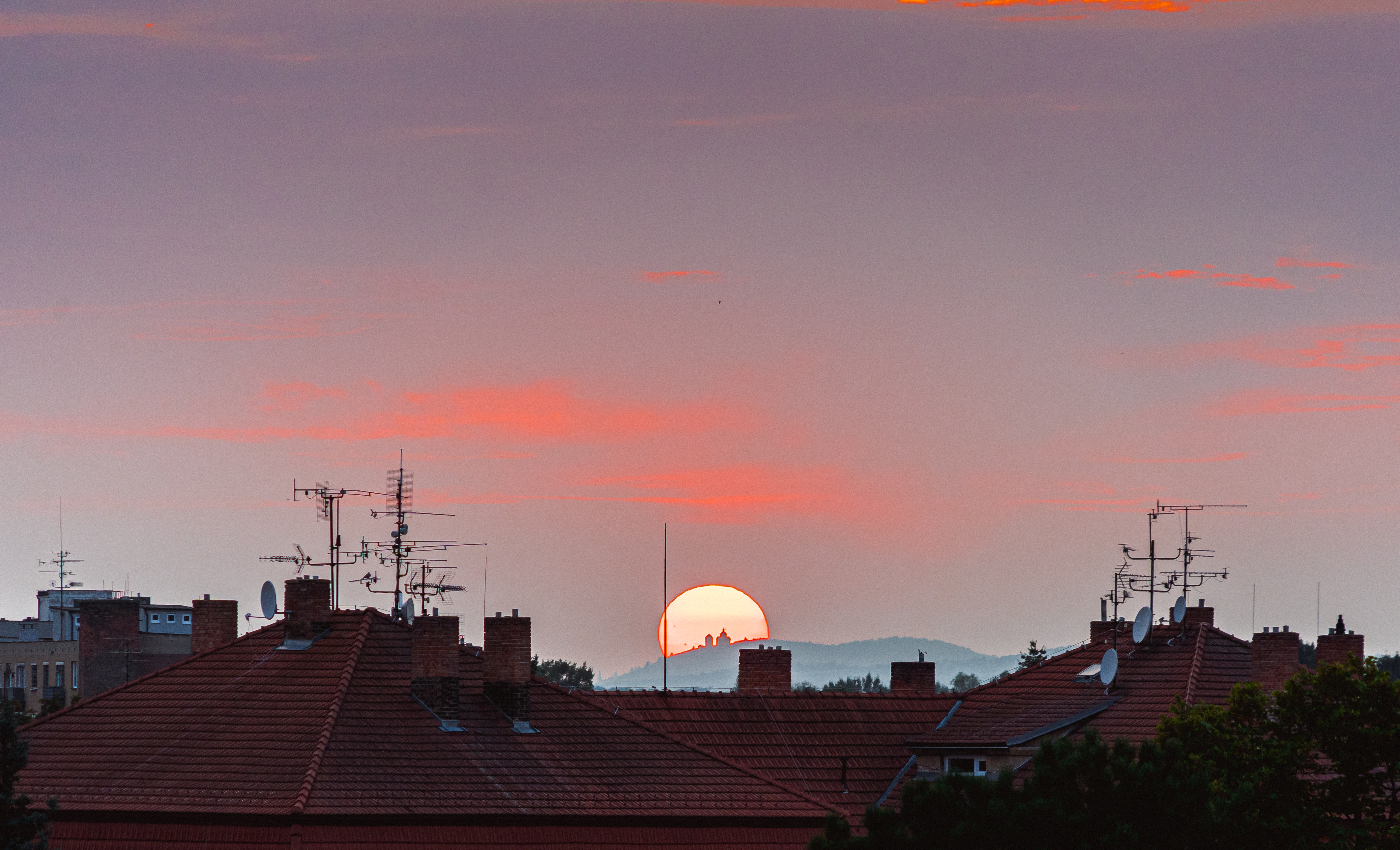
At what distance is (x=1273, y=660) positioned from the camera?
5319 centimetres

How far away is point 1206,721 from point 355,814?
19.1 meters

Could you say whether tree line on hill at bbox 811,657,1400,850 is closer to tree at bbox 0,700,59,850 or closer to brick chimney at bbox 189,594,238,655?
tree at bbox 0,700,59,850

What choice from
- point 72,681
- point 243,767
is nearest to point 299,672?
Result: point 243,767

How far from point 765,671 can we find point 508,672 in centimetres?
1396

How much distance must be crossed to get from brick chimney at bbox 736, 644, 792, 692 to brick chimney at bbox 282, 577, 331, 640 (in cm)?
1647

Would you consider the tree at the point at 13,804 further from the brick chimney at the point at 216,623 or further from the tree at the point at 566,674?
the tree at the point at 566,674

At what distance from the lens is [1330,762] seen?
42938mm

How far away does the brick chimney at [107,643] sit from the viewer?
11762 centimetres

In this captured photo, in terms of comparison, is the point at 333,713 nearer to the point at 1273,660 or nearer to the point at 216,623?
the point at 216,623

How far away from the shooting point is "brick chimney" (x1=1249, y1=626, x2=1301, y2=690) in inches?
2090

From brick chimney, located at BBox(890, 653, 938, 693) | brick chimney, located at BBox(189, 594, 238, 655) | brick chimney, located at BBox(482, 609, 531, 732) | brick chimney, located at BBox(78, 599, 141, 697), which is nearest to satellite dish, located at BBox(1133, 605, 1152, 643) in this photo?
brick chimney, located at BBox(890, 653, 938, 693)

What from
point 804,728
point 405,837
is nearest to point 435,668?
point 405,837

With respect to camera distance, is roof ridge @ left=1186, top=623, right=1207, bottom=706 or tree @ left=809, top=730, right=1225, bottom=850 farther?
A: roof ridge @ left=1186, top=623, right=1207, bottom=706

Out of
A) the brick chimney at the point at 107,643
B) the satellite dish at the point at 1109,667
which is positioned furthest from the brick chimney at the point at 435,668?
the brick chimney at the point at 107,643
